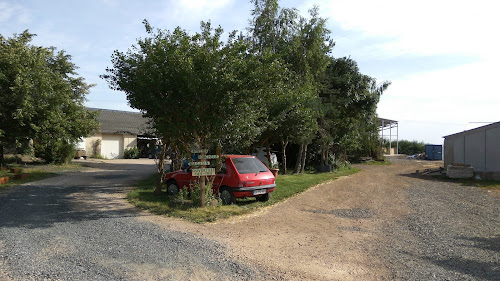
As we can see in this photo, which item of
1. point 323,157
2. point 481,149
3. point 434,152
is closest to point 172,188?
point 323,157

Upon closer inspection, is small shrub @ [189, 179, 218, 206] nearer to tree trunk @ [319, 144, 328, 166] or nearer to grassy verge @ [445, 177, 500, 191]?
grassy verge @ [445, 177, 500, 191]

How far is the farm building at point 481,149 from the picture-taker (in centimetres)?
1972

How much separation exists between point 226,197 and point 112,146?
26.9 metres

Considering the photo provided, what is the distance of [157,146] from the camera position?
43.7 ft

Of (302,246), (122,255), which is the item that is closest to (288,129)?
(302,246)

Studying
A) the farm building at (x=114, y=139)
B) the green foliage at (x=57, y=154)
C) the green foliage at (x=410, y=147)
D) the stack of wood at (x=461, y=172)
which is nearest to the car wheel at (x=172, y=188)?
the green foliage at (x=57, y=154)

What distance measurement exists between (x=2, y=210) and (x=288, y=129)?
11.3 m

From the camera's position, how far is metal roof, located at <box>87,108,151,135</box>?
35.2 m

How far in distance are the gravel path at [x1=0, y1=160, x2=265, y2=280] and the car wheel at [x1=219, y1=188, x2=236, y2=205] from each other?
248 centimetres

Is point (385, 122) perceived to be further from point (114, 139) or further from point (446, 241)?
point (446, 241)

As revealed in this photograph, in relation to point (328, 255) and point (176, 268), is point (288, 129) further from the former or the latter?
point (176, 268)

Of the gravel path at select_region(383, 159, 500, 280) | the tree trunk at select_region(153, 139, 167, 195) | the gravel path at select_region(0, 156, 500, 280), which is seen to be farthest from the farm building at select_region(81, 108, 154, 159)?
the gravel path at select_region(383, 159, 500, 280)

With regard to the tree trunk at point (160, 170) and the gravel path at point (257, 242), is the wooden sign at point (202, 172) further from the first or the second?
the tree trunk at point (160, 170)

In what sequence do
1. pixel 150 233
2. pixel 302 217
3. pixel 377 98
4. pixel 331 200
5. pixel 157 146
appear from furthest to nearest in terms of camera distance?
1. pixel 377 98
2. pixel 157 146
3. pixel 331 200
4. pixel 302 217
5. pixel 150 233
